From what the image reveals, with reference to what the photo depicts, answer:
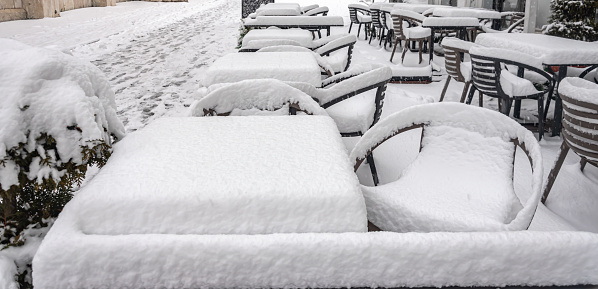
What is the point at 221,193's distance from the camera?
3.89ft

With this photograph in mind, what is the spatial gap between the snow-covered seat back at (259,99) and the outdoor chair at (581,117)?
144 cm

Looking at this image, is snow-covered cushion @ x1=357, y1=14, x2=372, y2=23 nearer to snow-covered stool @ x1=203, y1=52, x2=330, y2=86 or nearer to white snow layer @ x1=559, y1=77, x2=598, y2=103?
snow-covered stool @ x1=203, y1=52, x2=330, y2=86

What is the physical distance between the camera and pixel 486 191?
69.3 inches

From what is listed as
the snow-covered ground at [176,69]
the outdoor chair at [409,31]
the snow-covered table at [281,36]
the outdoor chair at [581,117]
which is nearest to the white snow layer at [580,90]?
the outdoor chair at [581,117]

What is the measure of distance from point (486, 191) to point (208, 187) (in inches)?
43.7

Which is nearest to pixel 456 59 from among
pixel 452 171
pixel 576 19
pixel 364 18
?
pixel 576 19

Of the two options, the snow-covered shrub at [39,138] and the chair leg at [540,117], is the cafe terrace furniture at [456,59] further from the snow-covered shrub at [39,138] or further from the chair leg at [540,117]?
the snow-covered shrub at [39,138]

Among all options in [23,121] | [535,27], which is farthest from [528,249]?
[535,27]

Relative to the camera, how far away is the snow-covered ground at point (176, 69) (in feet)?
10.3

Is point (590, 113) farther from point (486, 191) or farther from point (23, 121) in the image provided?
point (23, 121)

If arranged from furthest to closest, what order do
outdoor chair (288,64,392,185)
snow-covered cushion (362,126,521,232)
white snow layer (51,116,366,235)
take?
outdoor chair (288,64,392,185) → snow-covered cushion (362,126,521,232) → white snow layer (51,116,366,235)

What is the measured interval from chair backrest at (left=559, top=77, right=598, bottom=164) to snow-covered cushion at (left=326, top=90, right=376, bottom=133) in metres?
1.16

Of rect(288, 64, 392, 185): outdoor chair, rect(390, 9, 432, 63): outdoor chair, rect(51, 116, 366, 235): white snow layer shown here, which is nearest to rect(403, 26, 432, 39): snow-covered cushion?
rect(390, 9, 432, 63): outdoor chair

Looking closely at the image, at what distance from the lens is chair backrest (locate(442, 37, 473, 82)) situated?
4.57 m
